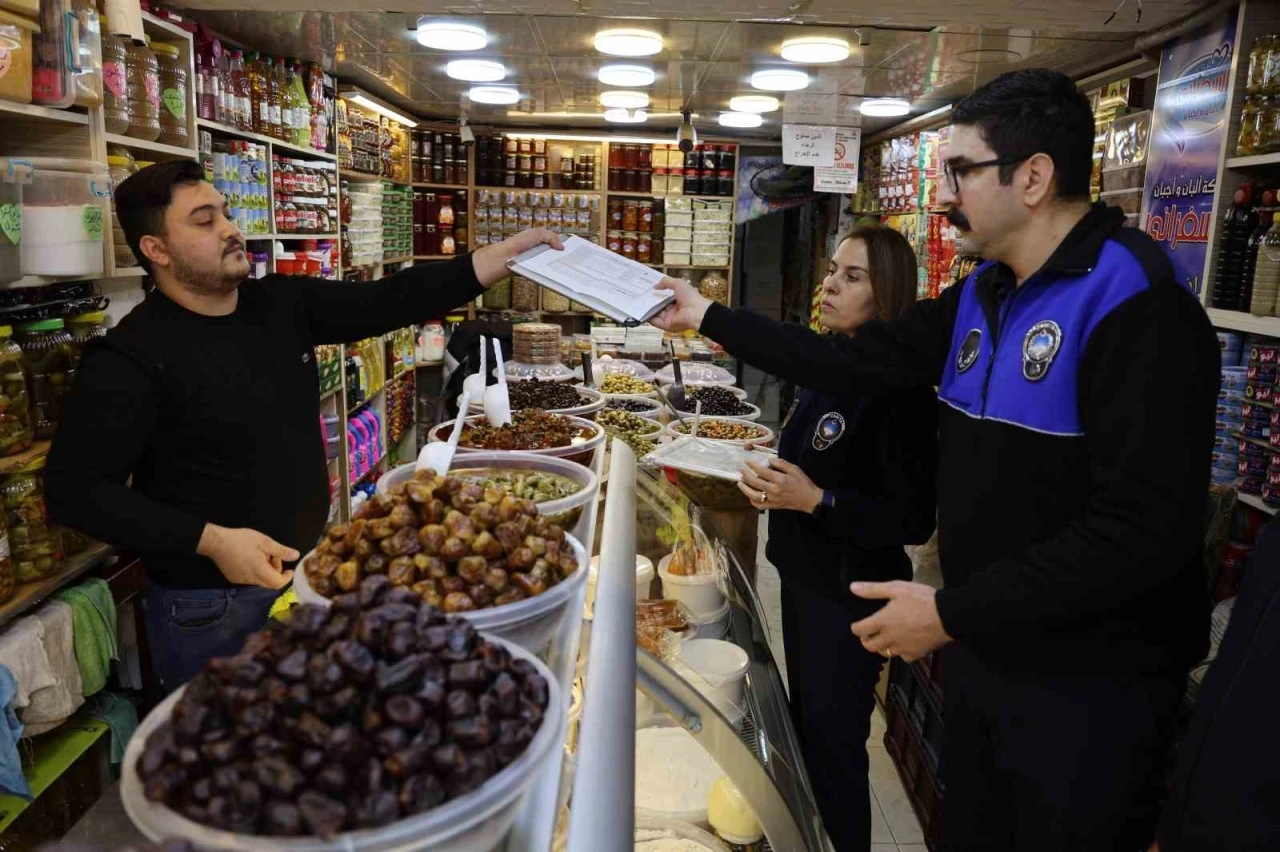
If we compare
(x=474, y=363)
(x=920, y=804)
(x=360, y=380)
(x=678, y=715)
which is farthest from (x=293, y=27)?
(x=920, y=804)

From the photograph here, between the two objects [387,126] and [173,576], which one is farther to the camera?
[387,126]

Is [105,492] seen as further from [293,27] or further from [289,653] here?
[293,27]

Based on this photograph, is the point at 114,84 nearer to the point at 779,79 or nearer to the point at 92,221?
the point at 92,221

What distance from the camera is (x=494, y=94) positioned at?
6285 millimetres

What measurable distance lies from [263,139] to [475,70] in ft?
4.95

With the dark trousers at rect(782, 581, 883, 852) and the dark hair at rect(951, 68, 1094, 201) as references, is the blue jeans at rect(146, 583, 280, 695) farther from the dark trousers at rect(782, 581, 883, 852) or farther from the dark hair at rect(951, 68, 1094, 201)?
the dark hair at rect(951, 68, 1094, 201)

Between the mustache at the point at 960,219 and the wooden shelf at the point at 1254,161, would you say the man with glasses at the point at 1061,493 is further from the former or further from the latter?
the wooden shelf at the point at 1254,161

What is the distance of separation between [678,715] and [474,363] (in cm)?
357

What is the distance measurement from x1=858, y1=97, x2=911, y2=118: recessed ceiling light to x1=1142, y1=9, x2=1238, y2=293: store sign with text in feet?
7.94

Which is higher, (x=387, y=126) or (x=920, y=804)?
(x=387, y=126)

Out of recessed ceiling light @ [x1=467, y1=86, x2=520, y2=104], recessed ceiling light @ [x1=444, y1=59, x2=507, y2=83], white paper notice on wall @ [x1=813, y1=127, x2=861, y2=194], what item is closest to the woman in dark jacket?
recessed ceiling light @ [x1=444, y1=59, x2=507, y2=83]

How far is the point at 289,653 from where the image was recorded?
780 millimetres

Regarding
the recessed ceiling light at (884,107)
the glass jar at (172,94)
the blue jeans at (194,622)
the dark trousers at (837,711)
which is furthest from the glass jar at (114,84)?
the recessed ceiling light at (884,107)

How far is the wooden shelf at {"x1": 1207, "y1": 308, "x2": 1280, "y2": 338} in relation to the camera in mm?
2694
